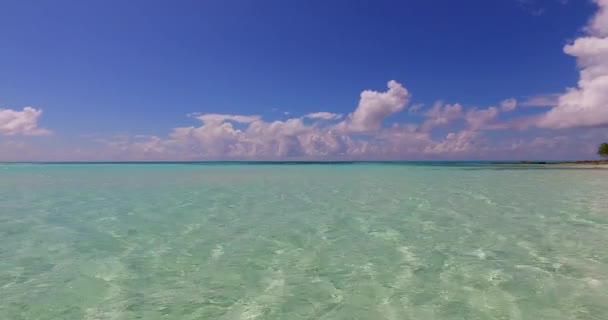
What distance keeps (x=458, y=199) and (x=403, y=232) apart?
33.5ft

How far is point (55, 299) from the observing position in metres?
5.97

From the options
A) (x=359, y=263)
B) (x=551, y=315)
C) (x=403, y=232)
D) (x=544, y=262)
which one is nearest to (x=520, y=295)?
(x=551, y=315)

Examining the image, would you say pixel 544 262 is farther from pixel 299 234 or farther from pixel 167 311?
pixel 167 311

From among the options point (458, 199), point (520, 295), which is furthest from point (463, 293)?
point (458, 199)

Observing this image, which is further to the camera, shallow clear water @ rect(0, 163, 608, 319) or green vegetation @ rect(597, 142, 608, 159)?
green vegetation @ rect(597, 142, 608, 159)

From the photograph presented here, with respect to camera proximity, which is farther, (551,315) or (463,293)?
(463,293)

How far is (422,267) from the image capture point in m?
7.66

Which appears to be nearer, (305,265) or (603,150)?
(305,265)

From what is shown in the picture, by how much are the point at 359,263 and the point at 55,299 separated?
555 cm

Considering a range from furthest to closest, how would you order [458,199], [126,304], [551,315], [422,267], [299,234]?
[458,199], [299,234], [422,267], [126,304], [551,315]

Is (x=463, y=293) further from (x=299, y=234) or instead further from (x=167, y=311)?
(x=299, y=234)

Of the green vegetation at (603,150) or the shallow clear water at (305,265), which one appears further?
the green vegetation at (603,150)

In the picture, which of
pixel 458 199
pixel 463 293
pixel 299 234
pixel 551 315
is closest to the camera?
pixel 551 315

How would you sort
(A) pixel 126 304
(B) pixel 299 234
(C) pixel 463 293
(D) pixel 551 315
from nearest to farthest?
(D) pixel 551 315, (A) pixel 126 304, (C) pixel 463 293, (B) pixel 299 234
